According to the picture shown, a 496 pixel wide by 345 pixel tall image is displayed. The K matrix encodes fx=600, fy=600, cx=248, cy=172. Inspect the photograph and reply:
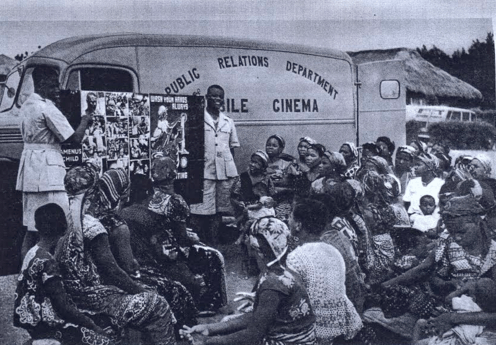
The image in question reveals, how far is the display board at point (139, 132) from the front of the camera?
4.22 metres

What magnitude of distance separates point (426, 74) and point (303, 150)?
3.91 ft

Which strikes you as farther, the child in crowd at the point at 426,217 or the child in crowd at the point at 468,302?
the child in crowd at the point at 426,217

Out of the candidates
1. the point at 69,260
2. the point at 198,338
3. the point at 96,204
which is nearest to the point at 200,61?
the point at 96,204

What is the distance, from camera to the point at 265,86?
15.6 feet

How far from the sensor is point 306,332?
3629mm

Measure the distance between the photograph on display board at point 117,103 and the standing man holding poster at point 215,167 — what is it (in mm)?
620

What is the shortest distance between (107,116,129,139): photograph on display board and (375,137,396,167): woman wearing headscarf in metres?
2.12

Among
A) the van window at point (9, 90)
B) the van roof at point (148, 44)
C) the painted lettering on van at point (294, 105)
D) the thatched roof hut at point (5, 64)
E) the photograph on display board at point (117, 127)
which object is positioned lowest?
the photograph on display board at point (117, 127)

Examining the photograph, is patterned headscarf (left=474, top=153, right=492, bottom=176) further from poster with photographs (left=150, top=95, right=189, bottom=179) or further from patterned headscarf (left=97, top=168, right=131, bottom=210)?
patterned headscarf (left=97, top=168, right=131, bottom=210)

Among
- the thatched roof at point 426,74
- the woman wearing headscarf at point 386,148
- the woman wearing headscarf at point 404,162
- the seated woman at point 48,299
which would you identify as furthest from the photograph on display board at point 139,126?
the woman wearing headscarf at point 404,162

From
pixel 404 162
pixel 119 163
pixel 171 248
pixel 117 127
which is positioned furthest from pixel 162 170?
pixel 404 162

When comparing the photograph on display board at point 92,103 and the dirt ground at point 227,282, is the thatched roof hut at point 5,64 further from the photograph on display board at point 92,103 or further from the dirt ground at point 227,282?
the dirt ground at point 227,282

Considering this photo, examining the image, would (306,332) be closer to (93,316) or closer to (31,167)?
(93,316)

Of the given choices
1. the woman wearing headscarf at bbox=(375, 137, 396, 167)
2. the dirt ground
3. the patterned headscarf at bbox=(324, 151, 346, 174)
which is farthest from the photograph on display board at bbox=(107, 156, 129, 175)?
the woman wearing headscarf at bbox=(375, 137, 396, 167)
